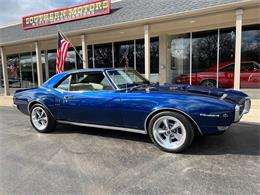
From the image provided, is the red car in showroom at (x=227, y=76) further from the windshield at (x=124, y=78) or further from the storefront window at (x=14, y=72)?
the storefront window at (x=14, y=72)

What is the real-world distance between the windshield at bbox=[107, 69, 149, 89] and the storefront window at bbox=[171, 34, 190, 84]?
652 cm

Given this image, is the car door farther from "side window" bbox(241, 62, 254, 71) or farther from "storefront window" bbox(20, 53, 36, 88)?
"storefront window" bbox(20, 53, 36, 88)

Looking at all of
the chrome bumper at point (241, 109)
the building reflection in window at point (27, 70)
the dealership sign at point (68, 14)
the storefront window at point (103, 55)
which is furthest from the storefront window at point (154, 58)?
the building reflection in window at point (27, 70)

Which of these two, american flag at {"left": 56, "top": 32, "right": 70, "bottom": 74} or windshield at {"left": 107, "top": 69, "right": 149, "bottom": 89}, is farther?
american flag at {"left": 56, "top": 32, "right": 70, "bottom": 74}

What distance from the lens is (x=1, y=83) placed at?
1817cm

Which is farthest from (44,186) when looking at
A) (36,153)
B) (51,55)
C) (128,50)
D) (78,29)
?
(51,55)

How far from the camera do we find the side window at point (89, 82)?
427 centimetres

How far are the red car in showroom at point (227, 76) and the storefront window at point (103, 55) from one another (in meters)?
4.57

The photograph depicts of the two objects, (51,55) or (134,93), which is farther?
(51,55)

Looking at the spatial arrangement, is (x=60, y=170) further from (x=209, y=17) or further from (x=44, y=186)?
(x=209, y=17)

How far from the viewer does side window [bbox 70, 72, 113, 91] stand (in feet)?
14.0

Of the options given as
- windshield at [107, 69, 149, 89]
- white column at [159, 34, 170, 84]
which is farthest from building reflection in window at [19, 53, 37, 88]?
windshield at [107, 69, 149, 89]

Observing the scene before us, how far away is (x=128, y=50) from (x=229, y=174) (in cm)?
1035

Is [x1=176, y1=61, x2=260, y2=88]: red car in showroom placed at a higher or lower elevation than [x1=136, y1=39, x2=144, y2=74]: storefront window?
lower
